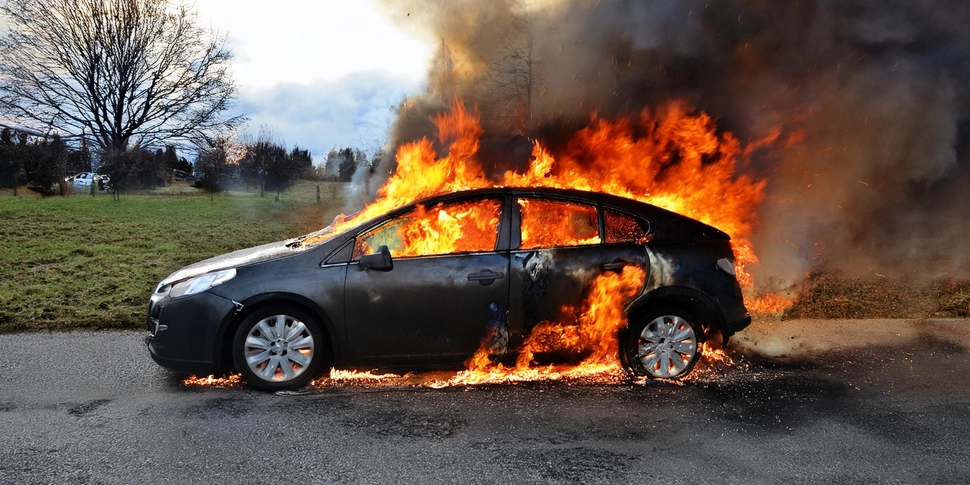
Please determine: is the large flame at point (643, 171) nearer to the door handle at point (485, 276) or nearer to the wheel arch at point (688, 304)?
the wheel arch at point (688, 304)

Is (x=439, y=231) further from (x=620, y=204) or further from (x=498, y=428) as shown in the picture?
(x=498, y=428)

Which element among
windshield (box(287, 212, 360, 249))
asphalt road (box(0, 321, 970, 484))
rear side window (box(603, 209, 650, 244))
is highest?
rear side window (box(603, 209, 650, 244))

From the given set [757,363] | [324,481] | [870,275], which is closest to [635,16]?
[870,275]

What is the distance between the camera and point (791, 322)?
665 centimetres

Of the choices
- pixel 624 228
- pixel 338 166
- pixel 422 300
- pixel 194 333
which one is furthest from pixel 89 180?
pixel 624 228

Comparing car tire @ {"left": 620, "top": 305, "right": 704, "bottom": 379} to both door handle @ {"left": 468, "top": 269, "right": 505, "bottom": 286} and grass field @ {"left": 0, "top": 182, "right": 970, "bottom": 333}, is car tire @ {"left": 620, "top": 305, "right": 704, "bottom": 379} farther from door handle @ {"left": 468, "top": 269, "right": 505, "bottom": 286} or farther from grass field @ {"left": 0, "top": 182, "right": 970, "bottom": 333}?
grass field @ {"left": 0, "top": 182, "right": 970, "bottom": 333}

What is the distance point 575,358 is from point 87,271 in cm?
769

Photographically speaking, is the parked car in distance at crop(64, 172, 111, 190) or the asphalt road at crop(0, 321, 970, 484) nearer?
the asphalt road at crop(0, 321, 970, 484)

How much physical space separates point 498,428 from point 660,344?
166 centimetres

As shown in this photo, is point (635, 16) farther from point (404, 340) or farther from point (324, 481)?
point (324, 481)

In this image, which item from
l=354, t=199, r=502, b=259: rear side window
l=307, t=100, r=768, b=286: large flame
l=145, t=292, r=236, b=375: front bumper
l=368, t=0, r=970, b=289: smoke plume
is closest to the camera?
l=145, t=292, r=236, b=375: front bumper

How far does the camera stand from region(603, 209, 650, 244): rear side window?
4.83 meters

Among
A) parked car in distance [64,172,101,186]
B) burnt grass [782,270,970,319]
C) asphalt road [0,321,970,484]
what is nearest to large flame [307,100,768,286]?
burnt grass [782,270,970,319]

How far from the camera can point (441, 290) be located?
4488mm
